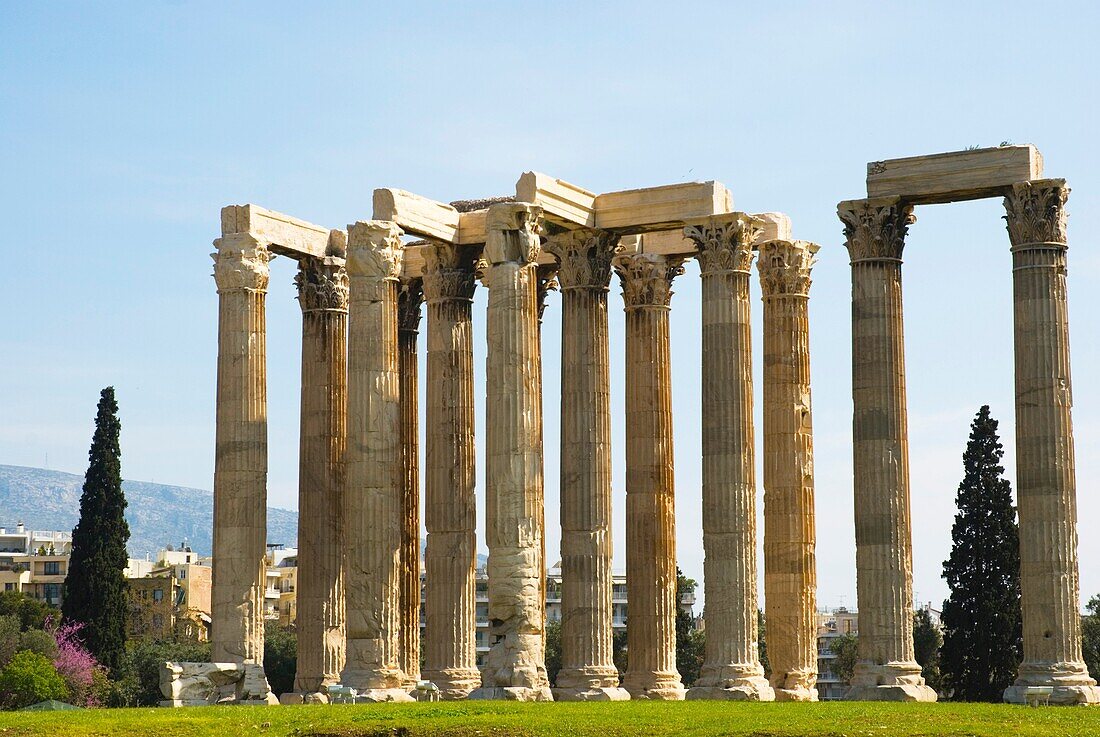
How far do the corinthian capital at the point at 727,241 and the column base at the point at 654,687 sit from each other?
46.3ft

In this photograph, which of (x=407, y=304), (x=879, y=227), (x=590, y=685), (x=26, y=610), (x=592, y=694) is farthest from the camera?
(x=26, y=610)

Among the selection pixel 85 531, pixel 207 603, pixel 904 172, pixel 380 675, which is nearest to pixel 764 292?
pixel 904 172

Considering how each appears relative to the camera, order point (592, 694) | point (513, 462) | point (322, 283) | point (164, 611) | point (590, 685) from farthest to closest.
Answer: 1. point (164, 611)
2. point (322, 283)
3. point (590, 685)
4. point (592, 694)
5. point (513, 462)

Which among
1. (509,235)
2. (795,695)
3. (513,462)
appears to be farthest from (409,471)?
(795,695)

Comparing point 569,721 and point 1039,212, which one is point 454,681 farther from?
point 1039,212

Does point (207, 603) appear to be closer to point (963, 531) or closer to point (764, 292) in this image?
point (963, 531)

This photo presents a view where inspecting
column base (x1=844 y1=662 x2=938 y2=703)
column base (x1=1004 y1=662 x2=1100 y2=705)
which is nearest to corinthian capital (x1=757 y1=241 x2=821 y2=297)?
column base (x1=844 y1=662 x2=938 y2=703)

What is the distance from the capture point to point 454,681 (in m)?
67.1

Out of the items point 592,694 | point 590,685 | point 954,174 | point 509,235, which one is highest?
point 954,174

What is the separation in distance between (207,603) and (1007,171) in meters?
148

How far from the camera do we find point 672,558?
2771 inches

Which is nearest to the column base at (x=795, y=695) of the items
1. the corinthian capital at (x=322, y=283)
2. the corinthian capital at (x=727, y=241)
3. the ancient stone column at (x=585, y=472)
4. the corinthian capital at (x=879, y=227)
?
the ancient stone column at (x=585, y=472)

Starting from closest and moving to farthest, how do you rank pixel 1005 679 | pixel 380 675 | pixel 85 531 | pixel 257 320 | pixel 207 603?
pixel 380 675, pixel 257 320, pixel 1005 679, pixel 85 531, pixel 207 603

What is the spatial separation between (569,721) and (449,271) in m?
22.5
